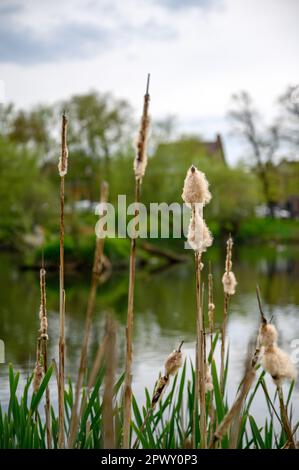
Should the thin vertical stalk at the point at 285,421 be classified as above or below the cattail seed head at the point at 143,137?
below

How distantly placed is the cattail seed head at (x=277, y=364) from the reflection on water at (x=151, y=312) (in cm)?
494

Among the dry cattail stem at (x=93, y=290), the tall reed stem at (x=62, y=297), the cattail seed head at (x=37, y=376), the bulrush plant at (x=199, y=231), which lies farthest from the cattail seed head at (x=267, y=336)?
the cattail seed head at (x=37, y=376)

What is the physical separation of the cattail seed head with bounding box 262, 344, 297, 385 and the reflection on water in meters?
4.94

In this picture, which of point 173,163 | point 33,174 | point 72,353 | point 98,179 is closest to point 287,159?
point 173,163

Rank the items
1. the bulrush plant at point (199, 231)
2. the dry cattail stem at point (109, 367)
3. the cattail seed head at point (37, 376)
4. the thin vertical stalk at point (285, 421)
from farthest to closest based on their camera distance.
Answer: the cattail seed head at point (37, 376), the thin vertical stalk at point (285, 421), the bulrush plant at point (199, 231), the dry cattail stem at point (109, 367)

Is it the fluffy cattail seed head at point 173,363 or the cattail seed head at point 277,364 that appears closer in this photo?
the cattail seed head at point 277,364

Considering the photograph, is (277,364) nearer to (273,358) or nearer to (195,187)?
(273,358)

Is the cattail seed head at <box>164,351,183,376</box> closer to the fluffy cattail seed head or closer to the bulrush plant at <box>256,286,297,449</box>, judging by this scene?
the fluffy cattail seed head

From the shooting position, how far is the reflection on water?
974 cm

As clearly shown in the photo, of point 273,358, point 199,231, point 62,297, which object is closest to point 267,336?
point 273,358

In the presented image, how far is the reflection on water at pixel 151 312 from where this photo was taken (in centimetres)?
974

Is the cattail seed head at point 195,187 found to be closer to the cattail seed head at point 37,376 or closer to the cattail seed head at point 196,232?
the cattail seed head at point 196,232

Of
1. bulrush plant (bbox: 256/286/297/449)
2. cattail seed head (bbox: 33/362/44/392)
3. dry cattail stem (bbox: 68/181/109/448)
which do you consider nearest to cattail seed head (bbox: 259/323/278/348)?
bulrush plant (bbox: 256/286/297/449)
